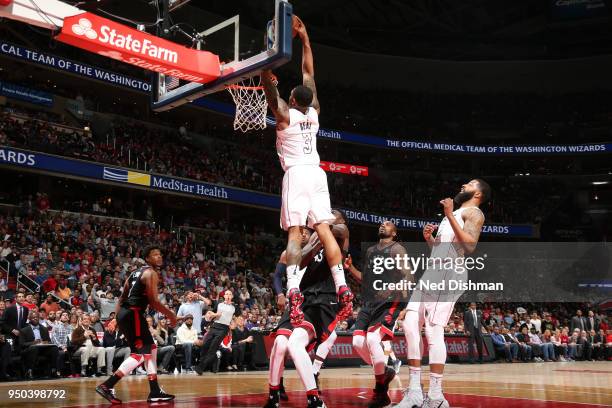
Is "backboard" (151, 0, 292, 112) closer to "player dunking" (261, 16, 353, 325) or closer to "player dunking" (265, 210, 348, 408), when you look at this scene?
"player dunking" (261, 16, 353, 325)

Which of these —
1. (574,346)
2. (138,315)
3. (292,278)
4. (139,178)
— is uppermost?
(139,178)

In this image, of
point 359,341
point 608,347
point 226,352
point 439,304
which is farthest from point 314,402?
point 608,347

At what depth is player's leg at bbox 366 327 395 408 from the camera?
23.4 feet

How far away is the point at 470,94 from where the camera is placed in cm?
4216

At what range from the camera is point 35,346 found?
1262 cm

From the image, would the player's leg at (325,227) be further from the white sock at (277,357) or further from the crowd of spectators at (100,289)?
the crowd of spectators at (100,289)

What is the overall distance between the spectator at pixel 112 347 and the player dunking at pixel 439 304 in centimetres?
863

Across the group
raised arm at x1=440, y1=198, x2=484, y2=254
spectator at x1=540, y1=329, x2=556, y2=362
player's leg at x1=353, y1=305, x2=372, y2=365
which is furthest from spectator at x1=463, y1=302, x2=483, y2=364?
raised arm at x1=440, y1=198, x2=484, y2=254

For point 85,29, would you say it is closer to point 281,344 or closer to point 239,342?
point 281,344

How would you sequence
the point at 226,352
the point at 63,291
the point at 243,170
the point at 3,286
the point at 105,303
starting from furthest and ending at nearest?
the point at 243,170, the point at 63,291, the point at 105,303, the point at 3,286, the point at 226,352

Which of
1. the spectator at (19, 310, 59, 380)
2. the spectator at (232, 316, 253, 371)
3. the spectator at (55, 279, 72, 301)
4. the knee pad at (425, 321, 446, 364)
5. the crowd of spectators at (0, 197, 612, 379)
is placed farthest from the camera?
the spectator at (55, 279, 72, 301)

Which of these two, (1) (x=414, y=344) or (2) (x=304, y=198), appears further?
(1) (x=414, y=344)

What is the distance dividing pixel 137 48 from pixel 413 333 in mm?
5216

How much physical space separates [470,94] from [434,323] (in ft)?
124
